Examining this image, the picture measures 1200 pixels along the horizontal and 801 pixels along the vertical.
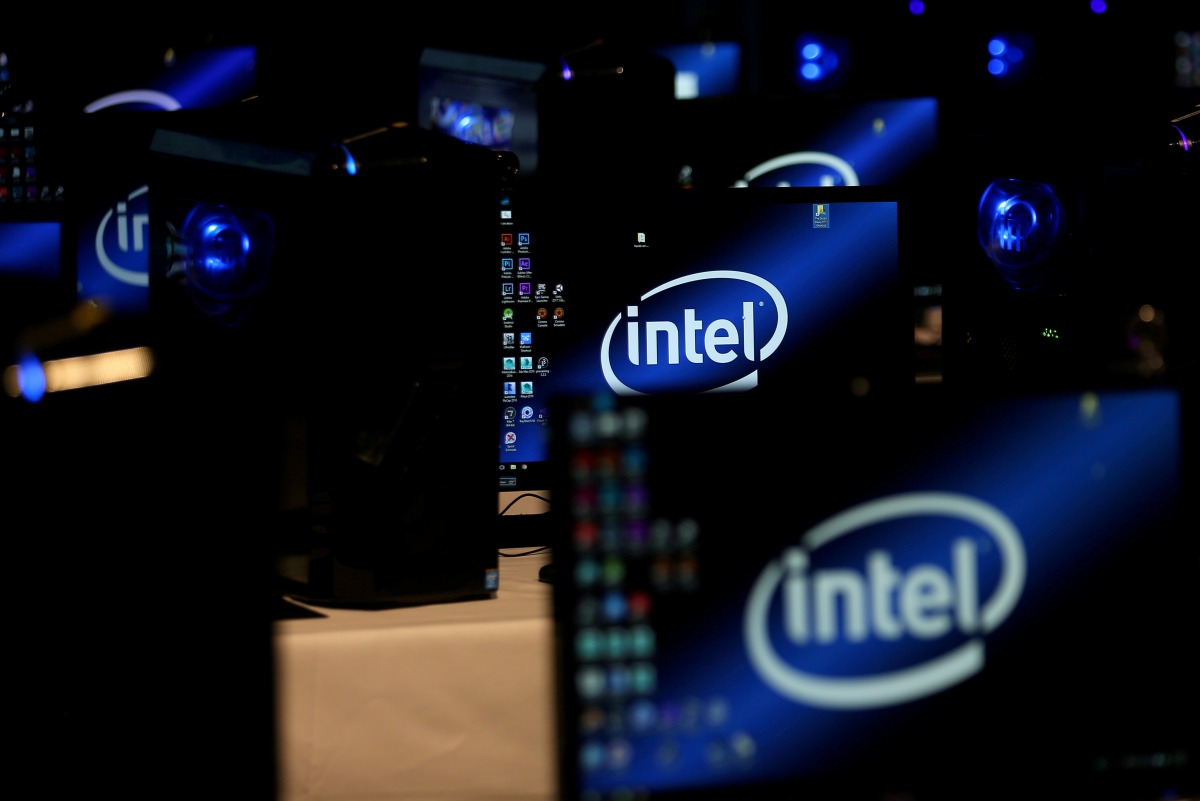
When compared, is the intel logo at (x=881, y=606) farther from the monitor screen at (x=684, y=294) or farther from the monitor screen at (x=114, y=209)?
the monitor screen at (x=114, y=209)

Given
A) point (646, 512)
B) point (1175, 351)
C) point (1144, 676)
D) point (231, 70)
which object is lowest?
point (1144, 676)

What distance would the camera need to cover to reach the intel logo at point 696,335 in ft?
4.70

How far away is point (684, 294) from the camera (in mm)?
1442

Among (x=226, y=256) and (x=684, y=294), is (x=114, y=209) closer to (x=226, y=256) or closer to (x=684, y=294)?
(x=226, y=256)

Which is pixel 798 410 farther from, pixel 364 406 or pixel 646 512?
pixel 364 406

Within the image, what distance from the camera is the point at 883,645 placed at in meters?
0.89

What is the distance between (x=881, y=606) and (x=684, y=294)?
63 cm

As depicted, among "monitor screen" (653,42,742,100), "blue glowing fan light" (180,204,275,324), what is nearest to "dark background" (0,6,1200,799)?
"blue glowing fan light" (180,204,275,324)

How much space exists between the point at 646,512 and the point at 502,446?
24.8 inches

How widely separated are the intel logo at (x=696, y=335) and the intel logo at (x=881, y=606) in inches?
23.0

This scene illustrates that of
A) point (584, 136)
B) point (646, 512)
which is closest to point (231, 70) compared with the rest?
point (584, 136)

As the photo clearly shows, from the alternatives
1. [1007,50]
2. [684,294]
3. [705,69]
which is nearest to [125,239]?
[684,294]

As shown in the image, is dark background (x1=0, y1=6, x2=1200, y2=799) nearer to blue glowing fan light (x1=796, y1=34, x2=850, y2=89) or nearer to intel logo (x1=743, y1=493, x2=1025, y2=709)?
intel logo (x1=743, y1=493, x2=1025, y2=709)

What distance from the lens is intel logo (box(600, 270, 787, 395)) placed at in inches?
56.4
